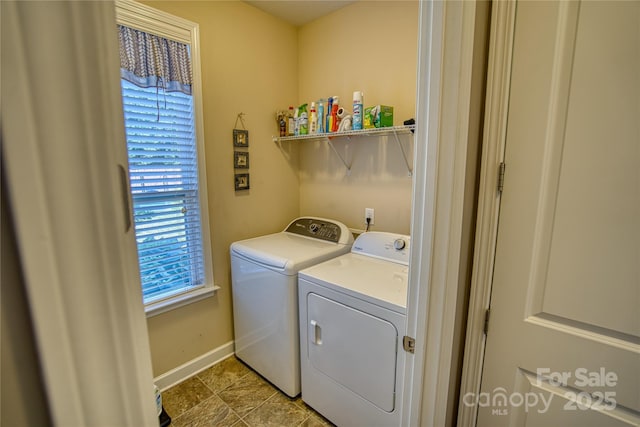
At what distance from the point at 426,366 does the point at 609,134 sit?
858mm

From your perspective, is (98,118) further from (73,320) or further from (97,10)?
(73,320)

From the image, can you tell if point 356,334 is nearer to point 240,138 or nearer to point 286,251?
point 286,251

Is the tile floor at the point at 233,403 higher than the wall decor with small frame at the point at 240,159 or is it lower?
lower

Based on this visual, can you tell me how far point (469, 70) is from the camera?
2.79 ft

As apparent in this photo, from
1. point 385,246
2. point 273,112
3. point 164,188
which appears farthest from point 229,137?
point 385,246

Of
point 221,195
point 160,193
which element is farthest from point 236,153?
point 160,193

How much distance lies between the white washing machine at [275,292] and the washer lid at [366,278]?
0.44 ft

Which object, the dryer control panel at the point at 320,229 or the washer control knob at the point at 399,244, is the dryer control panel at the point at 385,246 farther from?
the dryer control panel at the point at 320,229

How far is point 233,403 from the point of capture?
188 cm

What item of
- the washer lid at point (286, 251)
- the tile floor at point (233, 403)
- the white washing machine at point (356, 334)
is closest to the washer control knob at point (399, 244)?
the white washing machine at point (356, 334)

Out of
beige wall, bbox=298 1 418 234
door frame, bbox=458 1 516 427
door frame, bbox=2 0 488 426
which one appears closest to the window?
beige wall, bbox=298 1 418 234

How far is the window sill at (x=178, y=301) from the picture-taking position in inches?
72.3

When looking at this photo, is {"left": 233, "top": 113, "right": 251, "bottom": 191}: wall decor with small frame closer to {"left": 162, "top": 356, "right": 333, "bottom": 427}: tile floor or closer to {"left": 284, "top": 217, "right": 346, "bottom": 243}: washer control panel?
{"left": 284, "top": 217, "right": 346, "bottom": 243}: washer control panel

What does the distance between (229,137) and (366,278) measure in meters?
1.36
